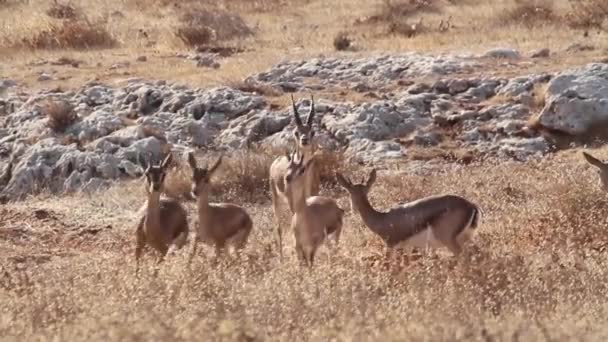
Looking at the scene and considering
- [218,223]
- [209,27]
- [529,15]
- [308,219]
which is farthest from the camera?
[209,27]

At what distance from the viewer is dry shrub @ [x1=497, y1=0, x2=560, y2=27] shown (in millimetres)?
28359

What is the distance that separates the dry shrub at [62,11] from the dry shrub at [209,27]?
303 cm

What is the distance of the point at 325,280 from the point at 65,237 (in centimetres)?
728

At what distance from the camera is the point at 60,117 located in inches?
872

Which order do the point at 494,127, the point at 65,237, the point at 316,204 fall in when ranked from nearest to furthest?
the point at 316,204, the point at 65,237, the point at 494,127

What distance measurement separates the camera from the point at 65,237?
54.6 ft

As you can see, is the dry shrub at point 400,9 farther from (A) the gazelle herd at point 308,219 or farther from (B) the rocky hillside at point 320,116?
(A) the gazelle herd at point 308,219

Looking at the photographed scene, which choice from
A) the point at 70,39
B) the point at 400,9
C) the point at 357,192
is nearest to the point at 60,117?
the point at 70,39

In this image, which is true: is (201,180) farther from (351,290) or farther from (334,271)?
(351,290)

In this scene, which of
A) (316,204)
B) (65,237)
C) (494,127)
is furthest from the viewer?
(494,127)

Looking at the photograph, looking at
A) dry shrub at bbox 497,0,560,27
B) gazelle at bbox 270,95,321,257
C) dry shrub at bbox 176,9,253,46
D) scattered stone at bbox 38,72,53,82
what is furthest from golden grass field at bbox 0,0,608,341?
dry shrub at bbox 176,9,253,46

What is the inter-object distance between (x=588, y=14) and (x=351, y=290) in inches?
771

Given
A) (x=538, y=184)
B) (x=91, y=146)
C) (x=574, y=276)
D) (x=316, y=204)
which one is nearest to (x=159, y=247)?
(x=316, y=204)

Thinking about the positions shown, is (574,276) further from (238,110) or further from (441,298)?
(238,110)
